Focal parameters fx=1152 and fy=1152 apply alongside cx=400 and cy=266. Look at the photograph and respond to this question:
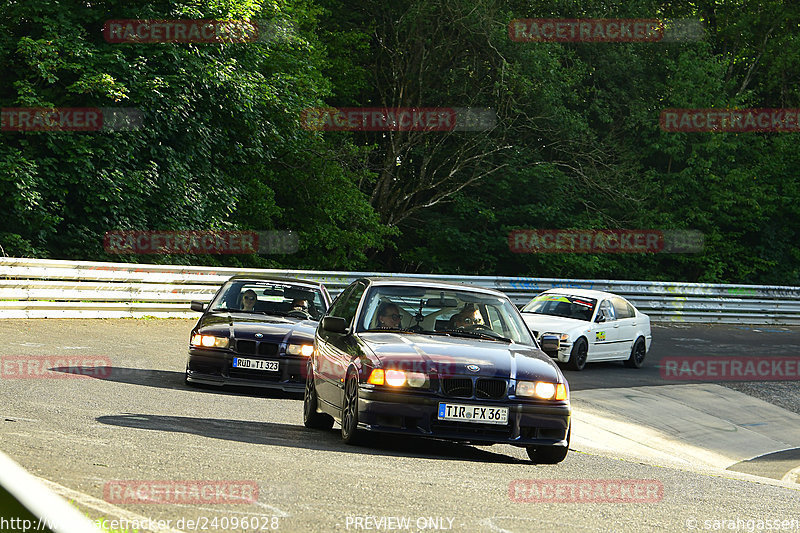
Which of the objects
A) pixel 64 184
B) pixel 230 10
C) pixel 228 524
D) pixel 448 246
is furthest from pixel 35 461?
pixel 448 246

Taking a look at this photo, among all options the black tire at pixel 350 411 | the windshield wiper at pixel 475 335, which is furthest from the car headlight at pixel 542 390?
the black tire at pixel 350 411

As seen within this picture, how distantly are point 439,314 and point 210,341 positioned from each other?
3.91 metres

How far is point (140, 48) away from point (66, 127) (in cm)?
287

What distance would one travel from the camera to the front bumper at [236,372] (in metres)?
13.2

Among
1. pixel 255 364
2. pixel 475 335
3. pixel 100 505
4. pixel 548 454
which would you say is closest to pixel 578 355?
pixel 255 364

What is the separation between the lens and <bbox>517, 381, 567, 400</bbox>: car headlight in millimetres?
9086

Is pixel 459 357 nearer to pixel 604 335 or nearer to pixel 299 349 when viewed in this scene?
pixel 299 349

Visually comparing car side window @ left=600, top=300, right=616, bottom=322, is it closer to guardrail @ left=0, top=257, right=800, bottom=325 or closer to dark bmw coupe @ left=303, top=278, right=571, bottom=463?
guardrail @ left=0, top=257, right=800, bottom=325

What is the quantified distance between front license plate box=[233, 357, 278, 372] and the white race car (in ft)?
25.8

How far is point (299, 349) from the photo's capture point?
1325 cm

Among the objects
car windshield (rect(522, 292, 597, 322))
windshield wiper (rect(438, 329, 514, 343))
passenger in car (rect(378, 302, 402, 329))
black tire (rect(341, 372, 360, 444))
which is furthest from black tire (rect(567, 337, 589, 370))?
black tire (rect(341, 372, 360, 444))

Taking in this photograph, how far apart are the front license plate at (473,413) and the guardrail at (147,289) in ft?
43.9

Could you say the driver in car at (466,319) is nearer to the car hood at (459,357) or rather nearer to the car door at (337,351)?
the car hood at (459,357)

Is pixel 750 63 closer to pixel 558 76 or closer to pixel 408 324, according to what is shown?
pixel 558 76
